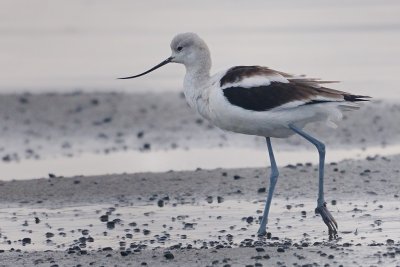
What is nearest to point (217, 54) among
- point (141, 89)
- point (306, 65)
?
point (306, 65)

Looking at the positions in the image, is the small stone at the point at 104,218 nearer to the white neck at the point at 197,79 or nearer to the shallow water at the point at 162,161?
the white neck at the point at 197,79

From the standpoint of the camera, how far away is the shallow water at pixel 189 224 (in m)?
9.64

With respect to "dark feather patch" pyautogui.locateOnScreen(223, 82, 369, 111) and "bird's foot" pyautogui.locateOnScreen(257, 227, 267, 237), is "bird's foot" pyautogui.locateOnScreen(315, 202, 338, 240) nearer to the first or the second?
"bird's foot" pyautogui.locateOnScreen(257, 227, 267, 237)

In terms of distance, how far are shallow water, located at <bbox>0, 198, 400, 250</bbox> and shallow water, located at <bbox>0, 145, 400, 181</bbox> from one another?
204 cm

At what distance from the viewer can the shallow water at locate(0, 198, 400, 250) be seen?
964 cm

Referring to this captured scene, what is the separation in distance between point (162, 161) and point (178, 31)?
997cm

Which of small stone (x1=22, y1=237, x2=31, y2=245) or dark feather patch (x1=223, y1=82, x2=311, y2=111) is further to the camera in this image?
dark feather patch (x1=223, y1=82, x2=311, y2=111)

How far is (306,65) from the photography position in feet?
66.4

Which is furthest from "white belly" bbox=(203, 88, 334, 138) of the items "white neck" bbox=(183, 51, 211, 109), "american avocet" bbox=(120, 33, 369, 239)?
"white neck" bbox=(183, 51, 211, 109)

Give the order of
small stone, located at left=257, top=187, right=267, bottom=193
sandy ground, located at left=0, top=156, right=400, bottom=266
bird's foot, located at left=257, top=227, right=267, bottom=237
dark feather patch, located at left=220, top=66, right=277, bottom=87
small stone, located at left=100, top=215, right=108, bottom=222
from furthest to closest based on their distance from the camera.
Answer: small stone, located at left=257, top=187, right=267, bottom=193, small stone, located at left=100, top=215, right=108, bottom=222, dark feather patch, located at left=220, top=66, right=277, bottom=87, bird's foot, located at left=257, top=227, right=267, bottom=237, sandy ground, located at left=0, top=156, right=400, bottom=266

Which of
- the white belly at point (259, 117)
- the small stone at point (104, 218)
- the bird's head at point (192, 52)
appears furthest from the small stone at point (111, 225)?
the bird's head at point (192, 52)

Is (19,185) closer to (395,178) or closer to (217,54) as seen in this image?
(395,178)

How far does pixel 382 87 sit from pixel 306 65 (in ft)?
7.72

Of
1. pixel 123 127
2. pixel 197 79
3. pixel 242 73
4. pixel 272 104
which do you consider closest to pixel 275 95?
pixel 272 104
